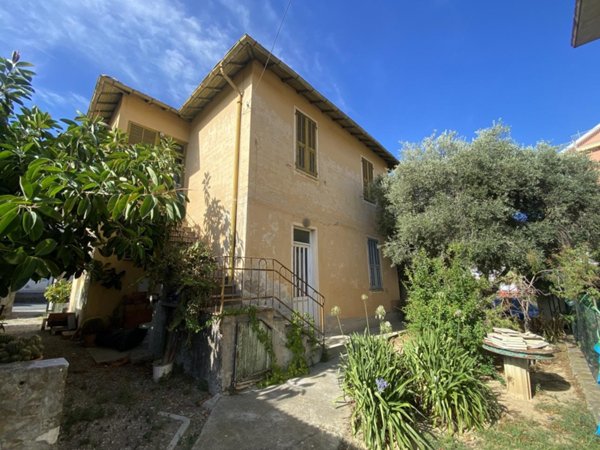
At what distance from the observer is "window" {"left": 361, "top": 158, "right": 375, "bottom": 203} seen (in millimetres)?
10797

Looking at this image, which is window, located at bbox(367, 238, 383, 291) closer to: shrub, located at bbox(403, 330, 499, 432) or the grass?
shrub, located at bbox(403, 330, 499, 432)

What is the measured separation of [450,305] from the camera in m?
5.02

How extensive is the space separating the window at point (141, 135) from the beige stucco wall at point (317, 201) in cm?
400

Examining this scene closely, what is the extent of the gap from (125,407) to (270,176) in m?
5.30

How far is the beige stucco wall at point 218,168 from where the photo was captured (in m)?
6.66

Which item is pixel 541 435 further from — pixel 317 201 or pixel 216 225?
pixel 216 225

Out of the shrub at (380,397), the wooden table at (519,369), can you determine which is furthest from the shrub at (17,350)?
→ the wooden table at (519,369)

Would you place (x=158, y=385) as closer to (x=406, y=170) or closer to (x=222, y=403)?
(x=222, y=403)

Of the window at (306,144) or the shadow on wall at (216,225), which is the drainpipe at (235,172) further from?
the window at (306,144)

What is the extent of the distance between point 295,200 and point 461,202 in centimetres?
455

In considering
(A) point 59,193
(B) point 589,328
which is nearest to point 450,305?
(B) point 589,328

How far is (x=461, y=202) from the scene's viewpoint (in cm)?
753

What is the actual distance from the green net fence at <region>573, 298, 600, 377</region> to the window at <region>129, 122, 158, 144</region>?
11425 mm

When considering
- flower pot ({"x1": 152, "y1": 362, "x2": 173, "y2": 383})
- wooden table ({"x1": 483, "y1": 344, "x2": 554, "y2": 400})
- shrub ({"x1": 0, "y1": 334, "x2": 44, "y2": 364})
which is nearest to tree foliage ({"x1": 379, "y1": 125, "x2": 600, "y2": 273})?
wooden table ({"x1": 483, "y1": 344, "x2": 554, "y2": 400})
